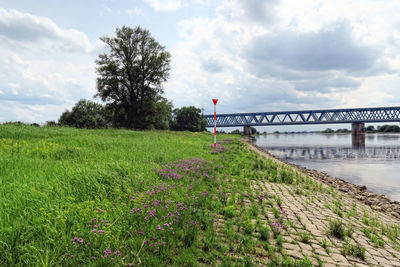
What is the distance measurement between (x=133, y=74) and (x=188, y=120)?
136ft

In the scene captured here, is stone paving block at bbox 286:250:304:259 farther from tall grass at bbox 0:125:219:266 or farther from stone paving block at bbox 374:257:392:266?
tall grass at bbox 0:125:219:266

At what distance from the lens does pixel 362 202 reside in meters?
8.84

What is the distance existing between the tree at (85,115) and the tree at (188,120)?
25.1 metres

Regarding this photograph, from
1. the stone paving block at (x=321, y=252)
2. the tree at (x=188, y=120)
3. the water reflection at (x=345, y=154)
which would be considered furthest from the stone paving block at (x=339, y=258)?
the tree at (x=188, y=120)

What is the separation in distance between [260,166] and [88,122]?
5572cm

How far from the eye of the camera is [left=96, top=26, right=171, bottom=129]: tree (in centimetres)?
3706

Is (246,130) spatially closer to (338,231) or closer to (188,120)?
(188,120)

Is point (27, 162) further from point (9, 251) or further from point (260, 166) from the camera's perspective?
point (260, 166)

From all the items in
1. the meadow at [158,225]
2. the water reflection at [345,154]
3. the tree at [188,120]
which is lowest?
the water reflection at [345,154]

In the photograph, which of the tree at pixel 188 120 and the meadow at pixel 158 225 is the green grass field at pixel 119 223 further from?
the tree at pixel 188 120

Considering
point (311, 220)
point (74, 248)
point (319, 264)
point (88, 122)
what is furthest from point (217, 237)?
point (88, 122)

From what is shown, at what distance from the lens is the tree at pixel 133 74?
3706 cm

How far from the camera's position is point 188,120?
7725cm

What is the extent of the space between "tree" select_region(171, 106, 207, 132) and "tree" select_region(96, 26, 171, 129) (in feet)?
123
